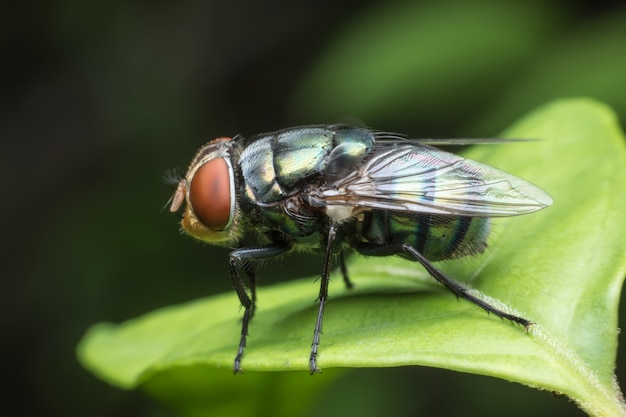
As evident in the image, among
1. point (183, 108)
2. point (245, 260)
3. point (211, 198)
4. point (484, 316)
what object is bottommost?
point (183, 108)

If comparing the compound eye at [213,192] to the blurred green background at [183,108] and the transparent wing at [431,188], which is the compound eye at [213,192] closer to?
the transparent wing at [431,188]

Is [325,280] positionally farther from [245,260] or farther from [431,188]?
[431,188]

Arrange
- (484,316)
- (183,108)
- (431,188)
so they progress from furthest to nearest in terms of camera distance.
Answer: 1. (183,108)
2. (431,188)
3. (484,316)

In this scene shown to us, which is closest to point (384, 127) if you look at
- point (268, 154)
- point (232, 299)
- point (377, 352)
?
point (232, 299)

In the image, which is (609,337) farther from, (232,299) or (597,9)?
(597,9)

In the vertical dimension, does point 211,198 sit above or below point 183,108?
above

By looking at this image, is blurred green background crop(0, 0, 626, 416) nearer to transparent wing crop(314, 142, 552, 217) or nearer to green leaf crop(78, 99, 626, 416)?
green leaf crop(78, 99, 626, 416)

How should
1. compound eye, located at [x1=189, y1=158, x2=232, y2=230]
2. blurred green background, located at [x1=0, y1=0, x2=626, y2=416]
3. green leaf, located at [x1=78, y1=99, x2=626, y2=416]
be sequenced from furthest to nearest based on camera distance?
blurred green background, located at [x1=0, y1=0, x2=626, y2=416] < compound eye, located at [x1=189, y1=158, x2=232, y2=230] < green leaf, located at [x1=78, y1=99, x2=626, y2=416]

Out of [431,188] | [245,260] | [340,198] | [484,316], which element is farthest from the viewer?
[245,260]

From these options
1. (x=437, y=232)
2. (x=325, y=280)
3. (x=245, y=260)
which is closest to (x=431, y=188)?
(x=437, y=232)

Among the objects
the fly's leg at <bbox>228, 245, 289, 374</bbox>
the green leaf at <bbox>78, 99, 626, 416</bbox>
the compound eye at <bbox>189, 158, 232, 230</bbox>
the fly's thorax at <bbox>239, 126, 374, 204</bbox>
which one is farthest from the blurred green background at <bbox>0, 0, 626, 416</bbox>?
the compound eye at <bbox>189, 158, 232, 230</bbox>
